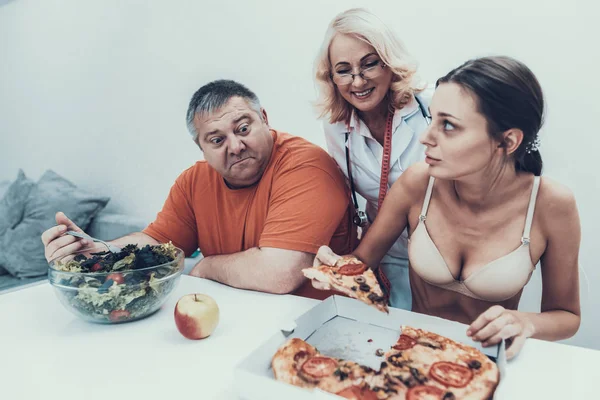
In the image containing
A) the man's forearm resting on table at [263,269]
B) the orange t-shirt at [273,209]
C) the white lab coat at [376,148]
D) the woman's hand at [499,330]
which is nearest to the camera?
the woman's hand at [499,330]

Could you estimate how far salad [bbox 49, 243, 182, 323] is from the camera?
3.81 feet

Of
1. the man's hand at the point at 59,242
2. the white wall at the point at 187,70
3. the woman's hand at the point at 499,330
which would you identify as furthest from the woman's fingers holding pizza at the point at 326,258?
the white wall at the point at 187,70

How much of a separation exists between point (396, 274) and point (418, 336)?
0.97 m

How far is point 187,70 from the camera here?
288 cm

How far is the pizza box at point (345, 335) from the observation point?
0.86m

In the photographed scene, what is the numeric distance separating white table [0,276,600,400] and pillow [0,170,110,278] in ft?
6.49

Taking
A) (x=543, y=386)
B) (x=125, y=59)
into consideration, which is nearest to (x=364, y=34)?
(x=543, y=386)

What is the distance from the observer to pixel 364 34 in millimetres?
1606

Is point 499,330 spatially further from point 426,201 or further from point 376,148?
point 376,148

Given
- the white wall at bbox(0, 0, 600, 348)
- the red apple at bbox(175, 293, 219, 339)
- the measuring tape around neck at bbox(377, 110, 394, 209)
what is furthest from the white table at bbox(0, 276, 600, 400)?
the white wall at bbox(0, 0, 600, 348)

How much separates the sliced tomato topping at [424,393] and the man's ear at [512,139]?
69 centimetres

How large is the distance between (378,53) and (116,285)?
1.16 m

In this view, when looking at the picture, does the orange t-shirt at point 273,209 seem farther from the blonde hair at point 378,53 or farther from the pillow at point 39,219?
the pillow at point 39,219

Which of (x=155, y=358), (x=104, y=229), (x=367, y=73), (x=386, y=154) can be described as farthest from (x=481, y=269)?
(x=104, y=229)
